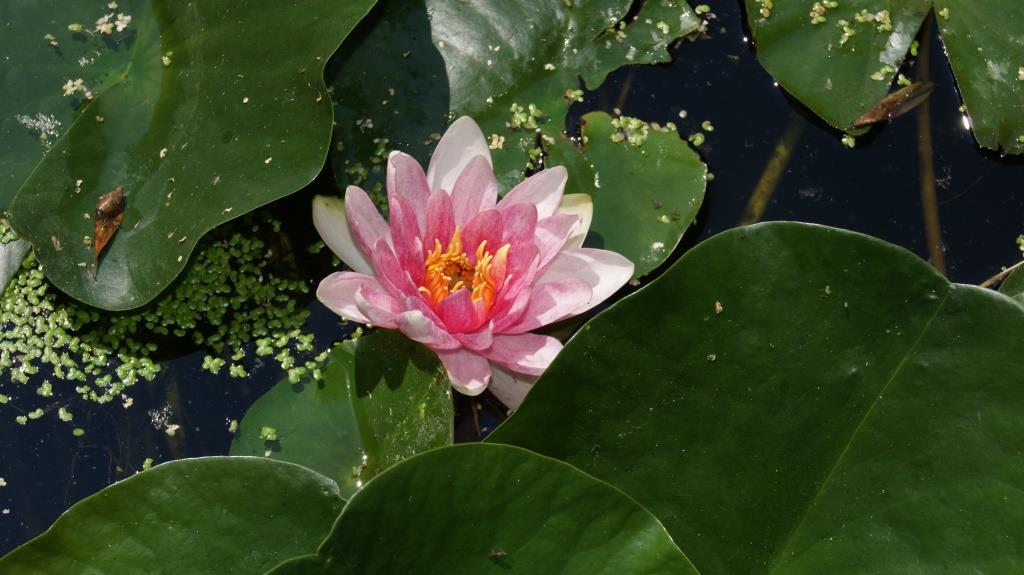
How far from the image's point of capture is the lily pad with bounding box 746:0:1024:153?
2738 millimetres

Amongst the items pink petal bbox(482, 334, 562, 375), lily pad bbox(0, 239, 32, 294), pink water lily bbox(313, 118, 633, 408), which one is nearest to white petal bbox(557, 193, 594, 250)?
pink water lily bbox(313, 118, 633, 408)

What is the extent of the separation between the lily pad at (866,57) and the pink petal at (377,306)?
1395 mm

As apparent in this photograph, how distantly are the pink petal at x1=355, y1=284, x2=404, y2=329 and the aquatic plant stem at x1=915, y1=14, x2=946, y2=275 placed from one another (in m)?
1.64

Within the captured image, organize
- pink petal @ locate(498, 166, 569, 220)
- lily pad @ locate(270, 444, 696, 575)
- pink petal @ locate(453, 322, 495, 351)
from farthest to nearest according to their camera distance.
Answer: pink petal @ locate(498, 166, 569, 220) < pink petal @ locate(453, 322, 495, 351) < lily pad @ locate(270, 444, 696, 575)

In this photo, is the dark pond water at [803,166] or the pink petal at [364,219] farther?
the dark pond water at [803,166]

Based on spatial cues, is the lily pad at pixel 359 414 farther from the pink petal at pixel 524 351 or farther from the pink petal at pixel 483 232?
the pink petal at pixel 483 232

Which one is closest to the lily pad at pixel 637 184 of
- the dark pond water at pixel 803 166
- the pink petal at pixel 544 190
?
the dark pond water at pixel 803 166

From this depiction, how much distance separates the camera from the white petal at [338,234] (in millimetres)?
2393

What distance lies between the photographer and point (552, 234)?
230 centimetres

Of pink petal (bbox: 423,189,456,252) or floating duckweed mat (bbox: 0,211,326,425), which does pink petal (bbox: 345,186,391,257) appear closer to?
pink petal (bbox: 423,189,456,252)

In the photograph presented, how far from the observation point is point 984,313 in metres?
1.90

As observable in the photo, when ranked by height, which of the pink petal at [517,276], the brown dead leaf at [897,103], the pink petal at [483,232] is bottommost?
the brown dead leaf at [897,103]

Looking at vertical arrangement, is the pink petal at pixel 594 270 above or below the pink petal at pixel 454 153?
below

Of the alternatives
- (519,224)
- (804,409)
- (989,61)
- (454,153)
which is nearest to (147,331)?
(454,153)
